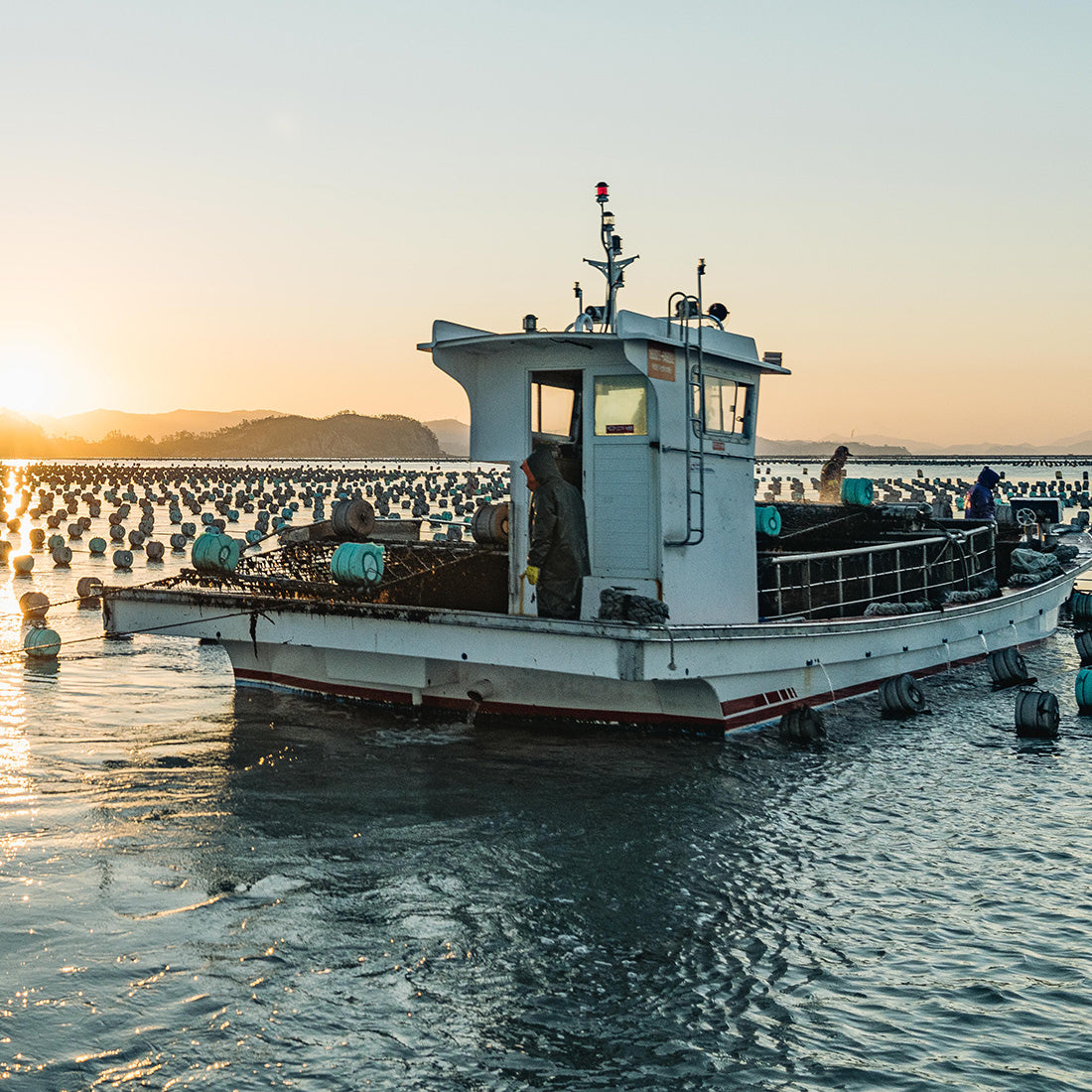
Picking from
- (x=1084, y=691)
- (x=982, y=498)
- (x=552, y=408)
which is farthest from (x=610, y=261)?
(x=982, y=498)

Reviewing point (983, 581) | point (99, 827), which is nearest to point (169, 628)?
point (99, 827)

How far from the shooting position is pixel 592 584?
1184cm

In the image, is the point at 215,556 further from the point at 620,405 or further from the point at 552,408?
the point at 620,405

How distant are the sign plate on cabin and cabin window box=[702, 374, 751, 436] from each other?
505 millimetres

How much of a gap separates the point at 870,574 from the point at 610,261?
573cm

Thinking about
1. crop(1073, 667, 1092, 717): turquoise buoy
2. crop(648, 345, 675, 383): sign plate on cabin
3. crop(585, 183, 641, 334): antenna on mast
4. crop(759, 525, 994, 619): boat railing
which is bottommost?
crop(1073, 667, 1092, 717): turquoise buoy

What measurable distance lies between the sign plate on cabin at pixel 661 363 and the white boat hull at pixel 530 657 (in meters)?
2.65

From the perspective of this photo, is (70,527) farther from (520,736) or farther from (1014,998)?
(1014,998)

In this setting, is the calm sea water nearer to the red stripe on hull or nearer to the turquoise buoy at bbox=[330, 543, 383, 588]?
the red stripe on hull

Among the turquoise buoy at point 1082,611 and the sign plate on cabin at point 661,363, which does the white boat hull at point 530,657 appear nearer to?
the sign plate on cabin at point 661,363

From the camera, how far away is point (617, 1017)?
5.88 meters

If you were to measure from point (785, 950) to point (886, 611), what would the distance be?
8.60m

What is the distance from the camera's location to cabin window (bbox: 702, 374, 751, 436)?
12.4 meters

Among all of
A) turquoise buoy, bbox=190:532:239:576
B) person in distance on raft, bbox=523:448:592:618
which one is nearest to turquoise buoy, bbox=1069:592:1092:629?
person in distance on raft, bbox=523:448:592:618
